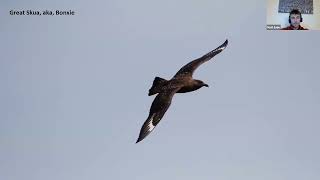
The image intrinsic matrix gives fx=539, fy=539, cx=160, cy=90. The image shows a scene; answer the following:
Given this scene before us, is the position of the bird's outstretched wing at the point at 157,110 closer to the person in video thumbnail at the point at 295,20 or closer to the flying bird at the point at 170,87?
the flying bird at the point at 170,87

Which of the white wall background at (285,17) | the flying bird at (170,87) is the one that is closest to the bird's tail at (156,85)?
the flying bird at (170,87)

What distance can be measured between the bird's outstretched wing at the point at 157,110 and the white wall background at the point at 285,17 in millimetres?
432

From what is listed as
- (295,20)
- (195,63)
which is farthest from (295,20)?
(195,63)

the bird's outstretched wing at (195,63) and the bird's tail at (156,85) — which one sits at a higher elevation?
the bird's outstretched wing at (195,63)

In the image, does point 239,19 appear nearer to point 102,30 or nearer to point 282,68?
point 282,68

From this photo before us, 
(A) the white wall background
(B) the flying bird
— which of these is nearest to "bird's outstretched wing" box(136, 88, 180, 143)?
(B) the flying bird

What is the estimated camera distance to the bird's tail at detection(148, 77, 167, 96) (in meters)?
1.90

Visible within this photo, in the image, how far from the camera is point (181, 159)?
1.94 meters

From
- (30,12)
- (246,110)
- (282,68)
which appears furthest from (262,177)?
(30,12)

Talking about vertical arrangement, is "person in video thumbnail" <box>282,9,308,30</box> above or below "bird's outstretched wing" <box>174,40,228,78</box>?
above

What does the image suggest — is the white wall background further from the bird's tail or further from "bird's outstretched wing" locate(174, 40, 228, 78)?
the bird's tail

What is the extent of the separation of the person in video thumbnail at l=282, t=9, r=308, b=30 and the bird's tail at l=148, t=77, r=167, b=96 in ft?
1.60

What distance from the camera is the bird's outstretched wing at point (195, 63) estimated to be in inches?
75.4

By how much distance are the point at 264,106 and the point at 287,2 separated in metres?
0.38
